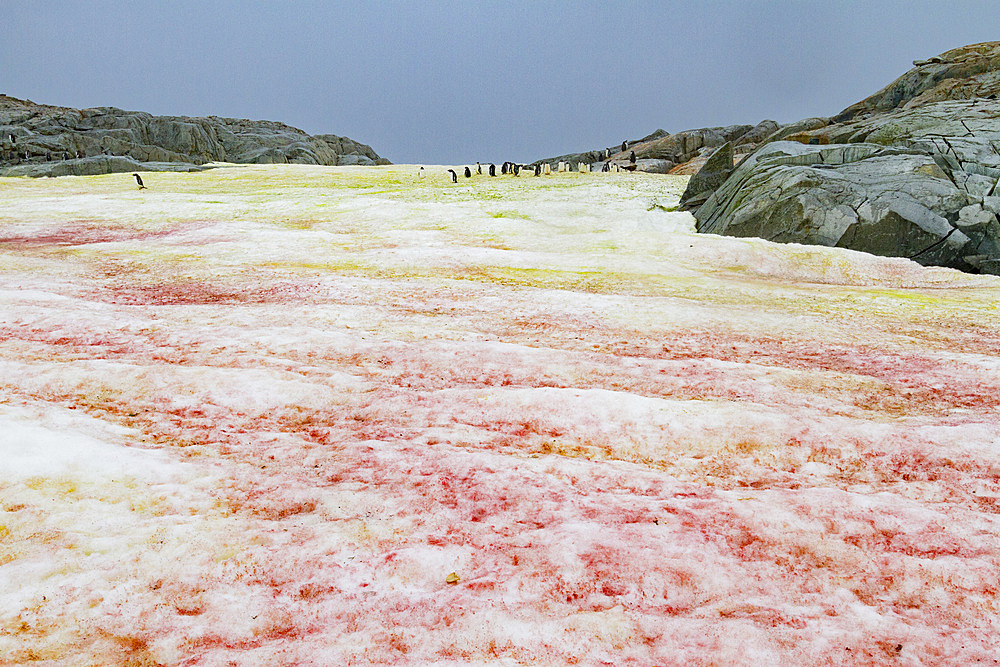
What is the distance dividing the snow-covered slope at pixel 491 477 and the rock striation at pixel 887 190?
32.0 feet

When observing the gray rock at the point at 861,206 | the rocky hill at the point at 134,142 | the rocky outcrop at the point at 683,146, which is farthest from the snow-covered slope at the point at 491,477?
the rocky hill at the point at 134,142

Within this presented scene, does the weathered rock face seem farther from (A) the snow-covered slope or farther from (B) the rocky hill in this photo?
(B) the rocky hill

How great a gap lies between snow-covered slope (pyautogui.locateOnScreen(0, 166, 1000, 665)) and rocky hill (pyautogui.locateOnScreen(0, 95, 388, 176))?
81.2 metres

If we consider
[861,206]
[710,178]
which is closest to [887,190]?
[861,206]

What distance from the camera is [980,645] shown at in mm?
5031

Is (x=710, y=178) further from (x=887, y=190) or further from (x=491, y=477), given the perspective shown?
(x=491, y=477)

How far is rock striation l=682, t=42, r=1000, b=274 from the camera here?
27141 millimetres

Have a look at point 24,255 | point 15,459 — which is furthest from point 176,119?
point 15,459

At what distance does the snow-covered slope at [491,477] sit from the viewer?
5.16 metres

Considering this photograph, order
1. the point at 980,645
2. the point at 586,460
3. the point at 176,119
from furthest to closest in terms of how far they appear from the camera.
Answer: the point at 176,119
the point at 586,460
the point at 980,645

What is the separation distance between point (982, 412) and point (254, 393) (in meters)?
13.1

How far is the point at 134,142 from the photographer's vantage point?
10700 cm

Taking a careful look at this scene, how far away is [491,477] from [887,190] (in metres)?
29.4

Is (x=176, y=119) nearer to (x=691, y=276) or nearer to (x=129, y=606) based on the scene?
(x=691, y=276)
